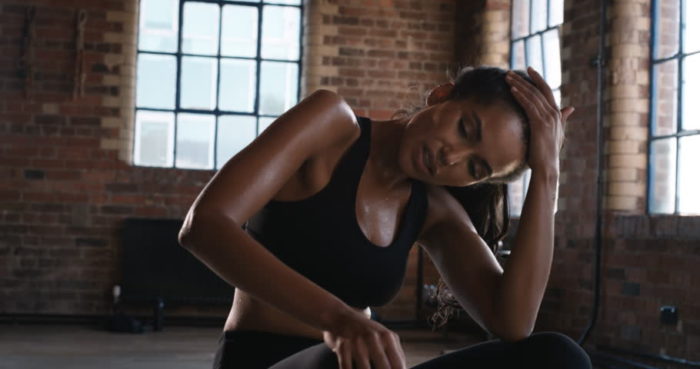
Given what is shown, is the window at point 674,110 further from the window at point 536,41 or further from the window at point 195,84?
the window at point 195,84

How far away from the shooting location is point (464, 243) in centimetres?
194

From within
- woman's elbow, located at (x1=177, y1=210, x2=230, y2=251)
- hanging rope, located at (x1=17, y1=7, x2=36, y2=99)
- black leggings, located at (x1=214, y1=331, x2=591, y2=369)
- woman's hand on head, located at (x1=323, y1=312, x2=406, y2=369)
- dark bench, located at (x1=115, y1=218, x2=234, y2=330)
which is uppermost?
hanging rope, located at (x1=17, y1=7, x2=36, y2=99)

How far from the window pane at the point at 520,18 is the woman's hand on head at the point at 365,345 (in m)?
6.80

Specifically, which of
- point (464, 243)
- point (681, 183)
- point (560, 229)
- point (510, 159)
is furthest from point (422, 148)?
point (560, 229)

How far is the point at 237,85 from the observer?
8352 millimetres

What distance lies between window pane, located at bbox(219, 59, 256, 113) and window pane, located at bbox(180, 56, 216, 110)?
0.35 ft

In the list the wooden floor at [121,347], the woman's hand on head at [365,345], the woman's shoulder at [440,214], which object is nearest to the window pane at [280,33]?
the wooden floor at [121,347]

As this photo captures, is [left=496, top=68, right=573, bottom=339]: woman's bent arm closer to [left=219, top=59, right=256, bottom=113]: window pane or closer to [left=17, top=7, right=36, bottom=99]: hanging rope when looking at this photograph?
[left=219, top=59, right=256, bottom=113]: window pane

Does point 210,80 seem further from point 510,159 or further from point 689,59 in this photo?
point 510,159

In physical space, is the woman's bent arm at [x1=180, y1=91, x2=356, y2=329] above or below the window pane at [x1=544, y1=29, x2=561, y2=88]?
below

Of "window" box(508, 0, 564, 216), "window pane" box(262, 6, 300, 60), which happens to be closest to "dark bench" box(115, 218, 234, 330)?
"window pane" box(262, 6, 300, 60)

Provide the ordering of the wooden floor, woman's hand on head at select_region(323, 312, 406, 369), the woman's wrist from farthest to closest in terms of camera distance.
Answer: the wooden floor → the woman's wrist → woman's hand on head at select_region(323, 312, 406, 369)

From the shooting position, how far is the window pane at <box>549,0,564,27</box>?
7.13 metres

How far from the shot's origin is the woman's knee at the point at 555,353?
4.83 feet
